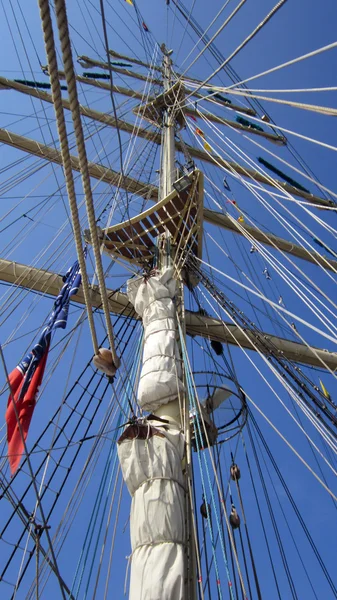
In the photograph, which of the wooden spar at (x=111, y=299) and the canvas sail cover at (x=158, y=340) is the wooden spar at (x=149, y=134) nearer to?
the wooden spar at (x=111, y=299)

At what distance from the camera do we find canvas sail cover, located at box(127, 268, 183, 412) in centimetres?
404

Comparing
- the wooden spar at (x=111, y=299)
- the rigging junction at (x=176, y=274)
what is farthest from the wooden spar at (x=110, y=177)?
the wooden spar at (x=111, y=299)

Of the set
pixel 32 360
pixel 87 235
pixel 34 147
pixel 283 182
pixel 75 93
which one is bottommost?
pixel 75 93

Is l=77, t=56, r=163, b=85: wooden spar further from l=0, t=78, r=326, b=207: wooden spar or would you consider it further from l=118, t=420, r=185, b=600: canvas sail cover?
l=118, t=420, r=185, b=600: canvas sail cover

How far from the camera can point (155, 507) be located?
3.22 metres

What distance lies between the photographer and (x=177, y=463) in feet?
11.4

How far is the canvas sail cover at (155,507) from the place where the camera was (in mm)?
2869

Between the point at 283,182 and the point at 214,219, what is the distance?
9.11ft

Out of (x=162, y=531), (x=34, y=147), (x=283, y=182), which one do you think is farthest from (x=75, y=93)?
(x=283, y=182)

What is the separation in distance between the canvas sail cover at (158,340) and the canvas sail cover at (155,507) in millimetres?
290

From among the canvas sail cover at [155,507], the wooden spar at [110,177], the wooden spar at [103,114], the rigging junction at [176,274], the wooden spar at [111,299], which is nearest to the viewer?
the canvas sail cover at [155,507]

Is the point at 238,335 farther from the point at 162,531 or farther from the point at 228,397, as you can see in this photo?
the point at 162,531

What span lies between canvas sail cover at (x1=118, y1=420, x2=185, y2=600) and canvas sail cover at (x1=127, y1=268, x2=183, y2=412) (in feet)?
0.95

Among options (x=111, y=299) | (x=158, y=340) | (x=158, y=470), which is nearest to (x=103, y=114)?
(x=111, y=299)
